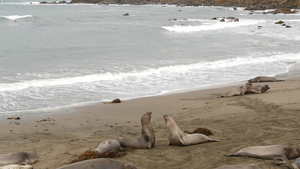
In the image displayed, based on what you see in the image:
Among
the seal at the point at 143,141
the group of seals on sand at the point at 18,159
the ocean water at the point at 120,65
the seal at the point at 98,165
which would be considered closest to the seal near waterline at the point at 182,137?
the seal at the point at 143,141

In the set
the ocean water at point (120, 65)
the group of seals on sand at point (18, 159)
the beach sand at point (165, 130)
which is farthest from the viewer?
the ocean water at point (120, 65)

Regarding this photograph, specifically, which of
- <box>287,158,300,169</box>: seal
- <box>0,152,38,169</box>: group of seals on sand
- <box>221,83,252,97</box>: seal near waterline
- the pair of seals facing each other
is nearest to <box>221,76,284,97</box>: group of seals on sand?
<box>221,83,252,97</box>: seal near waterline

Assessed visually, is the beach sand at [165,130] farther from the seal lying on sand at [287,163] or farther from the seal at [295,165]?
the seal at [295,165]

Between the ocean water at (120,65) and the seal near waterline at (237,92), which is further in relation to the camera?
the ocean water at (120,65)

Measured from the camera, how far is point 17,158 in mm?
6027

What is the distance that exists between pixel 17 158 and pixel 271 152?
3667mm

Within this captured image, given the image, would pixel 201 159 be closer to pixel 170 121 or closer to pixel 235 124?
pixel 170 121

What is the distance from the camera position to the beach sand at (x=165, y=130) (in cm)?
616

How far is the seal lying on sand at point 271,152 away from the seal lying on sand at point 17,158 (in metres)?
2.94

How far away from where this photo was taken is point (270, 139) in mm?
6812

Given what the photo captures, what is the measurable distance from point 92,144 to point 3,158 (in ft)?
4.94

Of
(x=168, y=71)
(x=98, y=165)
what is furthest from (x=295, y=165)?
(x=168, y=71)

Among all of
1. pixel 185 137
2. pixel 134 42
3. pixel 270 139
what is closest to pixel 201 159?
pixel 185 137

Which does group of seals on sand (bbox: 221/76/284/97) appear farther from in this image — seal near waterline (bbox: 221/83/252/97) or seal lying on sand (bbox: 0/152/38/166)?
seal lying on sand (bbox: 0/152/38/166)
